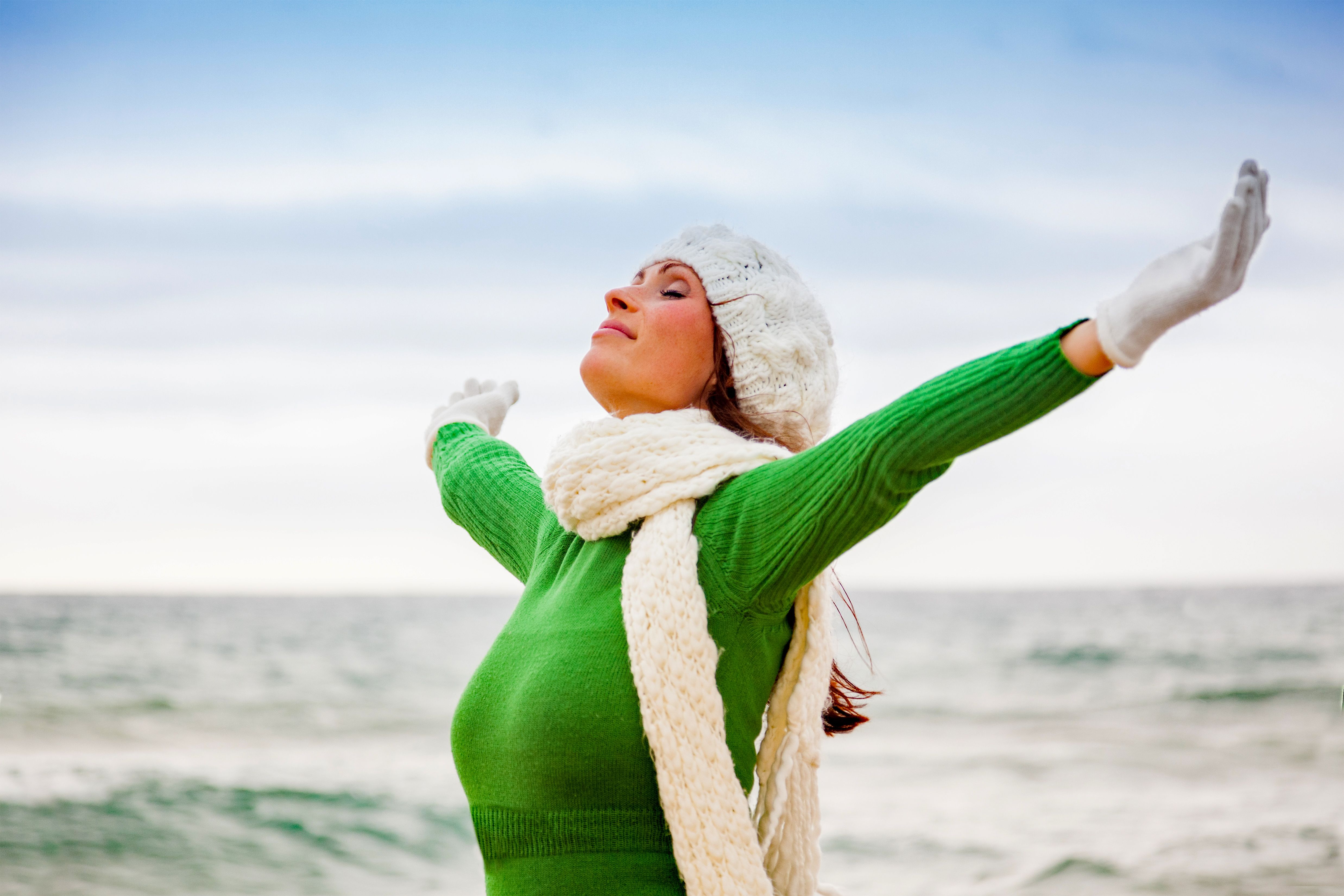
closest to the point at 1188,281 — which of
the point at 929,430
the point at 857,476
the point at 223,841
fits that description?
the point at 929,430

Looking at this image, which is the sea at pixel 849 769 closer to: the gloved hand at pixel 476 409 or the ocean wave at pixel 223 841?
the ocean wave at pixel 223 841

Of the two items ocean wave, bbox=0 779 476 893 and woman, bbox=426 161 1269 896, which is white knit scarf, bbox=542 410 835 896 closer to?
woman, bbox=426 161 1269 896

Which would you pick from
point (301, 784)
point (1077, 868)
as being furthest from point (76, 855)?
point (1077, 868)

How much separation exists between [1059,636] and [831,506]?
57.0ft

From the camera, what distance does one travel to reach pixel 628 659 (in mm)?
1560

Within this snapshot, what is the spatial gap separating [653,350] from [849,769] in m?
6.69

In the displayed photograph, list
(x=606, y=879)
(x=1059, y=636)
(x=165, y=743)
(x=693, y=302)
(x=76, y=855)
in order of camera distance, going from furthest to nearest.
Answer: (x=1059, y=636), (x=165, y=743), (x=76, y=855), (x=693, y=302), (x=606, y=879)

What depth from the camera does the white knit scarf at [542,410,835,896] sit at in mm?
1500

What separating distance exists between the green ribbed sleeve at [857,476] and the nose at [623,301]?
40 cm

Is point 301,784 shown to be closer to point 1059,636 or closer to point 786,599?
point 786,599

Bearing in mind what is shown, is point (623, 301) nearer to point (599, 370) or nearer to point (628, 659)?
point (599, 370)

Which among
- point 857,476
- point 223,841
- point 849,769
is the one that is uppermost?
point 857,476

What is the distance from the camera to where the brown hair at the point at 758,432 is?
1.88 meters

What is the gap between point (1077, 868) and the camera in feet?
18.5
